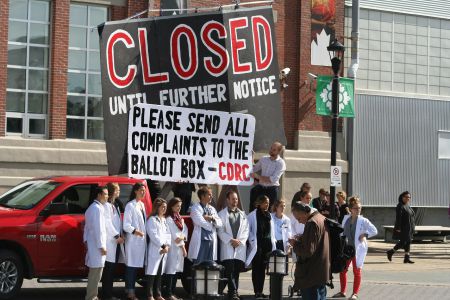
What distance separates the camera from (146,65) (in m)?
16.8

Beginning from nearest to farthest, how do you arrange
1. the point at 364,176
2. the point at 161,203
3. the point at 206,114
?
the point at 161,203
the point at 206,114
the point at 364,176

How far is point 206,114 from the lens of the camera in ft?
54.2

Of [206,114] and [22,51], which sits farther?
[22,51]

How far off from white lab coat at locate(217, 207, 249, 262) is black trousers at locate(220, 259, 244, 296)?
0.08 m

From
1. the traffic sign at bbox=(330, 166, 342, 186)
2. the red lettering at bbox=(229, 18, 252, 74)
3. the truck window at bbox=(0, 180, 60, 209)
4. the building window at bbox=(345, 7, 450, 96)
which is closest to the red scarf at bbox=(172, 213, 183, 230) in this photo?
the truck window at bbox=(0, 180, 60, 209)

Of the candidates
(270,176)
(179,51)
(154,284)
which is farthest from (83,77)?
(154,284)

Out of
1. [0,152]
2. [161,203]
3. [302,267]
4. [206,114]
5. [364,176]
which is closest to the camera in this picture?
[302,267]

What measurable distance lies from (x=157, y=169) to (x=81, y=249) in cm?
176

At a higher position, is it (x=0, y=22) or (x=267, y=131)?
(x=0, y=22)

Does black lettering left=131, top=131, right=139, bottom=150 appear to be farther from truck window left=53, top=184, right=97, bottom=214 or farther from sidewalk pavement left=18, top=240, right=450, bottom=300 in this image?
sidewalk pavement left=18, top=240, right=450, bottom=300

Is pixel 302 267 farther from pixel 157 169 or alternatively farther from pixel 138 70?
pixel 138 70

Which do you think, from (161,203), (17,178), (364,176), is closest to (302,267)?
(161,203)

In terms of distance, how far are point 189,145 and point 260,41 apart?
2.27 metres

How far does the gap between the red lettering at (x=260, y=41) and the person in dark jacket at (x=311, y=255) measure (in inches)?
200
